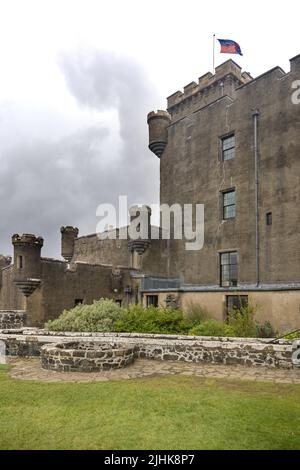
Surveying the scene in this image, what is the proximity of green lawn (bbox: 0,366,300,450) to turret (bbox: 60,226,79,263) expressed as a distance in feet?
73.2

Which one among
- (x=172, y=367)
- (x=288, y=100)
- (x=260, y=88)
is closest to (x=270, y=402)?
(x=172, y=367)

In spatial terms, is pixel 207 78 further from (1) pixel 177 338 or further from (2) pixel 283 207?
(1) pixel 177 338

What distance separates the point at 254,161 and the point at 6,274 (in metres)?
21.6

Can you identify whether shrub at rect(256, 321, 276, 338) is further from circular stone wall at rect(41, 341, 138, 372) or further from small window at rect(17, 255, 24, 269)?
small window at rect(17, 255, 24, 269)

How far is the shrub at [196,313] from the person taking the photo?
1778cm

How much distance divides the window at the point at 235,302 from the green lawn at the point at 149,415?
880 centimetres

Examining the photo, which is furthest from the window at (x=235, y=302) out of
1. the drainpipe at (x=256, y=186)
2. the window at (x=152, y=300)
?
the window at (x=152, y=300)

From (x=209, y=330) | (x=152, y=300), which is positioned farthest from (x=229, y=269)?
(x=209, y=330)

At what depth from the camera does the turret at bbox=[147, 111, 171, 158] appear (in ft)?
88.0

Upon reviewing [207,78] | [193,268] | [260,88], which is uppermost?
[207,78]

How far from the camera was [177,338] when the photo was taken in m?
12.4

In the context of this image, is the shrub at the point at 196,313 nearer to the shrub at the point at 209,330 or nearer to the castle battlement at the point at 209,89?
the shrub at the point at 209,330

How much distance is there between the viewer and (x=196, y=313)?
18.5 meters

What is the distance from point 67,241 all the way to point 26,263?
11.3 metres
